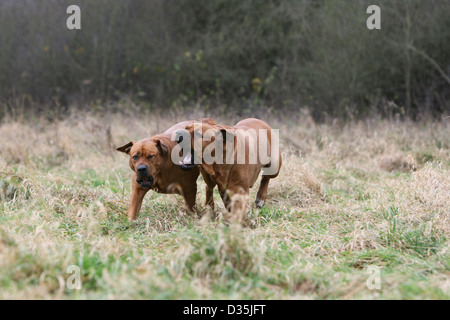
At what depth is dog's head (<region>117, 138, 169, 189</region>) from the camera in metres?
5.42

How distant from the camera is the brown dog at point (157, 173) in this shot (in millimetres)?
5469

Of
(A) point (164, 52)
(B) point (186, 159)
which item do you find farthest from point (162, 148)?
(A) point (164, 52)

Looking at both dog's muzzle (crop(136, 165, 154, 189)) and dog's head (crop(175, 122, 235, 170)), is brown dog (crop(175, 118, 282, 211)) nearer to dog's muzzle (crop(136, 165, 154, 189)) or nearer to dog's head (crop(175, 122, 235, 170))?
dog's head (crop(175, 122, 235, 170))

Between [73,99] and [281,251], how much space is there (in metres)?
13.6

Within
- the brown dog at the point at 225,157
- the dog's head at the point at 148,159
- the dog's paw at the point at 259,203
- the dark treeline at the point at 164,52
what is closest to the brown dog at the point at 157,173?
the dog's head at the point at 148,159

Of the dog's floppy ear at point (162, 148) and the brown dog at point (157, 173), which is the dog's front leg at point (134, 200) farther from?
the dog's floppy ear at point (162, 148)

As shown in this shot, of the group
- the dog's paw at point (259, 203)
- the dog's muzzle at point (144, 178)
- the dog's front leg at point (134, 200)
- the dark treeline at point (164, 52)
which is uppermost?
the dark treeline at point (164, 52)

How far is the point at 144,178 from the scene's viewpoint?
17.9 feet

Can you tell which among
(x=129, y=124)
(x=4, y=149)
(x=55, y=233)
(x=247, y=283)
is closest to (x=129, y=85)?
(x=129, y=124)

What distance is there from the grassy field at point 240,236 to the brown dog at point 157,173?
26 cm

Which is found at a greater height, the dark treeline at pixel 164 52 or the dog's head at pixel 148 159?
the dark treeline at pixel 164 52

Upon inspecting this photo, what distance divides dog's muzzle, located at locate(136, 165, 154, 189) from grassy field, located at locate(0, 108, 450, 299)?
0.39 m

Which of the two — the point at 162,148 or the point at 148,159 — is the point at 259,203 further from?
the point at 148,159
